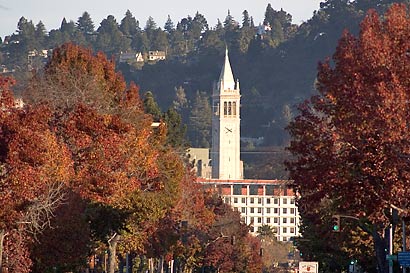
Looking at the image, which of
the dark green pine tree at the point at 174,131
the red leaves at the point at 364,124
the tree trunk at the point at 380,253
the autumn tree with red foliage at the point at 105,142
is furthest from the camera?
the dark green pine tree at the point at 174,131

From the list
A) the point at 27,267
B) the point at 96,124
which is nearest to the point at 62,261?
the point at 27,267

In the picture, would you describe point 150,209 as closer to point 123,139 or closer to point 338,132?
point 123,139

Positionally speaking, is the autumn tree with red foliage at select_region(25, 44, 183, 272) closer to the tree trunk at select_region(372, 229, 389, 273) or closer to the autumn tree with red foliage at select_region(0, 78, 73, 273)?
the autumn tree with red foliage at select_region(0, 78, 73, 273)

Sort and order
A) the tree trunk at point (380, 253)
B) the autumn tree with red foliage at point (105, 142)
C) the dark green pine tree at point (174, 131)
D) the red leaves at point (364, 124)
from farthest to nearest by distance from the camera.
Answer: the dark green pine tree at point (174, 131), the autumn tree with red foliage at point (105, 142), the tree trunk at point (380, 253), the red leaves at point (364, 124)

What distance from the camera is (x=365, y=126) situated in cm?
3900

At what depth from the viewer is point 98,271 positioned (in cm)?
8494

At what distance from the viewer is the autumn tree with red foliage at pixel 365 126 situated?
1508 inches

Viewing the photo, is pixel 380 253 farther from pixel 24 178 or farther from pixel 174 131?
pixel 174 131

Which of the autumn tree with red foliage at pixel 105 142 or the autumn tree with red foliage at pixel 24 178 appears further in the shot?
the autumn tree with red foliage at pixel 105 142

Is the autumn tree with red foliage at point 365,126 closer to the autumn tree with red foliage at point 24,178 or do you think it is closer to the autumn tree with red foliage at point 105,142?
the autumn tree with red foliage at point 24,178

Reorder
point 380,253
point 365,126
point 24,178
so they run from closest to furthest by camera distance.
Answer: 1. point 365,126
2. point 24,178
3. point 380,253

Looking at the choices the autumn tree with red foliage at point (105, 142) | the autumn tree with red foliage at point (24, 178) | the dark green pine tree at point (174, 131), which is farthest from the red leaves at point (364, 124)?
the dark green pine tree at point (174, 131)

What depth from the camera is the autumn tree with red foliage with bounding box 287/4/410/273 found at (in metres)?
38.3

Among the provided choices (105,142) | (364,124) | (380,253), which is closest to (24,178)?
(105,142)
